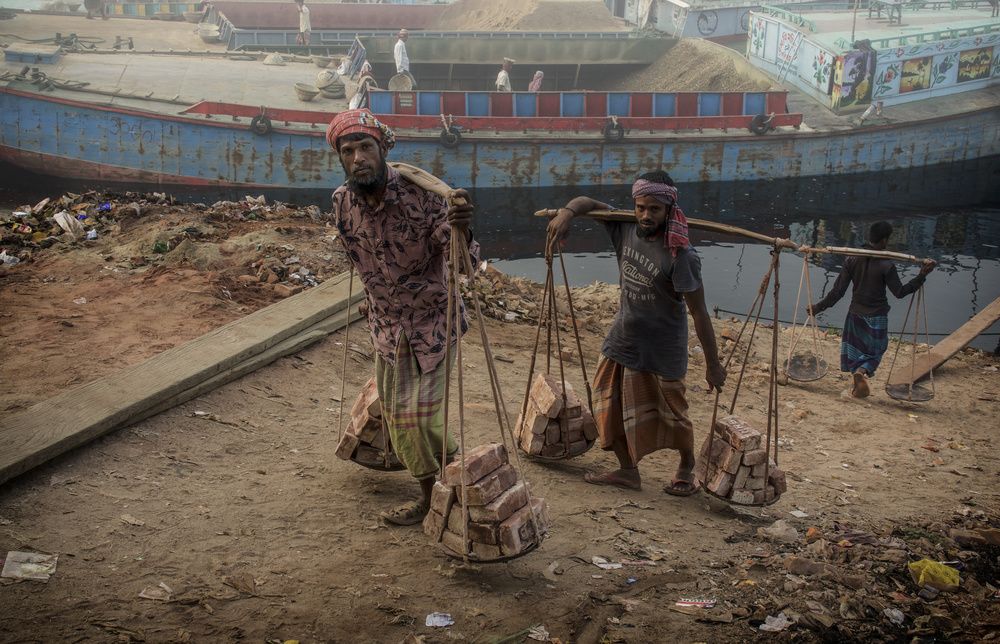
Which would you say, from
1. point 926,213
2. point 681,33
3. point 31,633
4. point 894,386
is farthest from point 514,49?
point 31,633

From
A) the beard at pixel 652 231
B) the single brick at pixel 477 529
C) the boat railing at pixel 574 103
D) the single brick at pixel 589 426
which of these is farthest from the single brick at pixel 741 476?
the boat railing at pixel 574 103

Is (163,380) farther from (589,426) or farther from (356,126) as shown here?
(589,426)

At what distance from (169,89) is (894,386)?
43.2 feet

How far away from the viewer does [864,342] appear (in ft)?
18.6

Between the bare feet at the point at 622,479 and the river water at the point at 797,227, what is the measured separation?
599 centimetres

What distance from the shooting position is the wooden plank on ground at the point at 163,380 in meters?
3.05

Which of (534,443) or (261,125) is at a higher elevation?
(261,125)

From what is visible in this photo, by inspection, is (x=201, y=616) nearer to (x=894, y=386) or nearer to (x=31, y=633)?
(x=31, y=633)

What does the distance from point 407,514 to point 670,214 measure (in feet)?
5.55

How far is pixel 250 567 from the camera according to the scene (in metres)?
2.65

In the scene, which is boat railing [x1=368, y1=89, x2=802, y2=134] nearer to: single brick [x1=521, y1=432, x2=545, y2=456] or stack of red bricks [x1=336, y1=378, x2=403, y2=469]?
single brick [x1=521, y1=432, x2=545, y2=456]

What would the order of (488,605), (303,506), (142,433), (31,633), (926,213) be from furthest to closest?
1. (926,213)
2. (142,433)
3. (303,506)
4. (488,605)
5. (31,633)

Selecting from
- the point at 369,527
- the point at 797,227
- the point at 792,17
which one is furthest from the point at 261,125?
the point at 792,17

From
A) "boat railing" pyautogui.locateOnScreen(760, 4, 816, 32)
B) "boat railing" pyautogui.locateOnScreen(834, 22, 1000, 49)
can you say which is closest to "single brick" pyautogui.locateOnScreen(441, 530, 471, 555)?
"boat railing" pyautogui.locateOnScreen(834, 22, 1000, 49)
